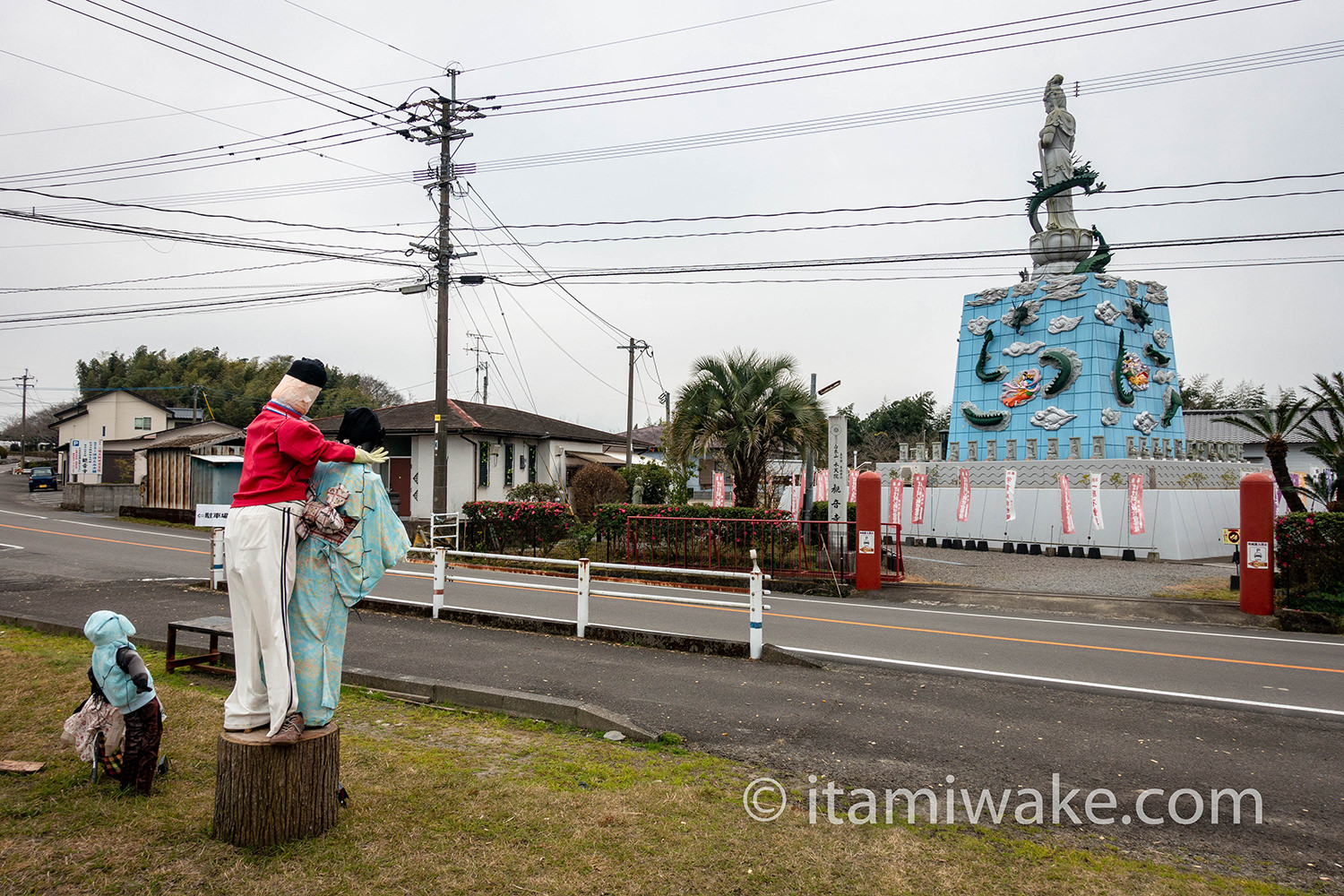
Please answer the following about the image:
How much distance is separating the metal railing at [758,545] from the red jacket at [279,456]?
479 inches

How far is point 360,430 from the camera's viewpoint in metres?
4.21

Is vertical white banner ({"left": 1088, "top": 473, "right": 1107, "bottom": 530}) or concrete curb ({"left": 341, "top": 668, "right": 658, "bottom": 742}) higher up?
vertical white banner ({"left": 1088, "top": 473, "right": 1107, "bottom": 530})

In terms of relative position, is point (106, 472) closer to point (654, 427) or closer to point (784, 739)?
point (654, 427)

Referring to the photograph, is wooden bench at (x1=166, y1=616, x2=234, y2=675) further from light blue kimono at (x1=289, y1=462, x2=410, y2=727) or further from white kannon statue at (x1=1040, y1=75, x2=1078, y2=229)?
white kannon statue at (x1=1040, y1=75, x2=1078, y2=229)

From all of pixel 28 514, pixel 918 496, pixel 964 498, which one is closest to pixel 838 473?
pixel 964 498

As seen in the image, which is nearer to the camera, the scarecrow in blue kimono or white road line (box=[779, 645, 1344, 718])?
the scarecrow in blue kimono

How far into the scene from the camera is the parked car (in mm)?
41719

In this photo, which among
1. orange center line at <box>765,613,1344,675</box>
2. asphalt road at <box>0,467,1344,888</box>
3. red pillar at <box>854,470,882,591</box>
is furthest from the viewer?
red pillar at <box>854,470,882,591</box>

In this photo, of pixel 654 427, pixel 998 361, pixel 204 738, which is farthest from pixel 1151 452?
pixel 654 427

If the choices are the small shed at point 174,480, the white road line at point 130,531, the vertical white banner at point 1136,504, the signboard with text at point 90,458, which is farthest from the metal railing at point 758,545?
the signboard with text at point 90,458

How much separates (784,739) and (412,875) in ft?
10.2

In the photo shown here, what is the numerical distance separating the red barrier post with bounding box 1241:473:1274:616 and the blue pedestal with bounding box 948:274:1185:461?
1139 centimetres

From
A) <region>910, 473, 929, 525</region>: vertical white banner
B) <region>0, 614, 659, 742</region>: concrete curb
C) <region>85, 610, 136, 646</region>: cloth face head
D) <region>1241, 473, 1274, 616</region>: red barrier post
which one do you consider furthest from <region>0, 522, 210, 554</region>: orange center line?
<region>1241, 473, 1274, 616</region>: red barrier post

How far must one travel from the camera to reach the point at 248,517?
3.75 metres
